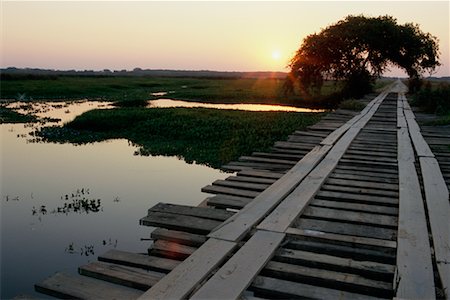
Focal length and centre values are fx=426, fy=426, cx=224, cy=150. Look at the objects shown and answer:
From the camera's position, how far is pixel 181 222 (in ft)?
14.6

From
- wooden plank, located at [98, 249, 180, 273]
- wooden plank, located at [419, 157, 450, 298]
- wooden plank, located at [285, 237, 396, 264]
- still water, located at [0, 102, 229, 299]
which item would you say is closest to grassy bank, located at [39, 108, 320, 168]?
still water, located at [0, 102, 229, 299]

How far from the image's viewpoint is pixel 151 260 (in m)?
3.62

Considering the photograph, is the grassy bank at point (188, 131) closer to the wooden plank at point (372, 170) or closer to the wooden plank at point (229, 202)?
the wooden plank at point (372, 170)

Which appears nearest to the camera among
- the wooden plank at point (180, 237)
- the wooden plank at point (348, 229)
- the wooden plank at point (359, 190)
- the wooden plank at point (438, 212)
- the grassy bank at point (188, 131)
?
the wooden plank at point (438, 212)

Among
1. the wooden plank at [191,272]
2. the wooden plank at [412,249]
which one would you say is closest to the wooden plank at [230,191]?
the wooden plank at [191,272]

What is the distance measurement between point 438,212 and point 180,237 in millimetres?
2824

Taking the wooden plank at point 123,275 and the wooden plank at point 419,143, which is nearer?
the wooden plank at point 123,275

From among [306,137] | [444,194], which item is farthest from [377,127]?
[444,194]

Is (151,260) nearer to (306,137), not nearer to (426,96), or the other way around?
(306,137)

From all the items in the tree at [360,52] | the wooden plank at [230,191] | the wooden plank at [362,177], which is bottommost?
the wooden plank at [230,191]

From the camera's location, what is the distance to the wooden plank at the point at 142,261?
11.5 feet

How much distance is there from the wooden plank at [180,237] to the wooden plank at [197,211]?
1.47 feet

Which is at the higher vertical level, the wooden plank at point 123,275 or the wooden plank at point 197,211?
the wooden plank at point 197,211

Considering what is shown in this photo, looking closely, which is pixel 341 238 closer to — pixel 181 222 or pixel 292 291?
pixel 292 291
